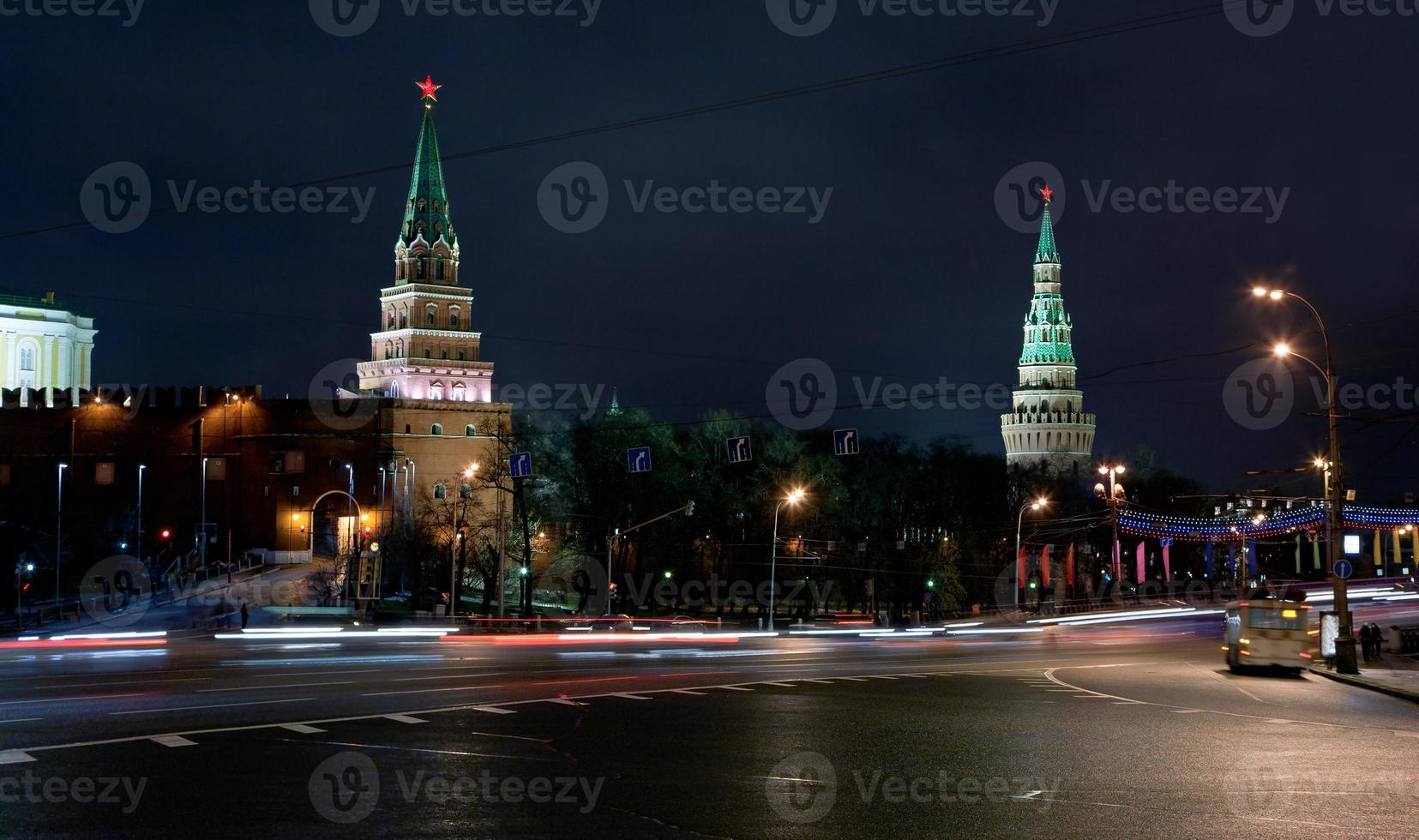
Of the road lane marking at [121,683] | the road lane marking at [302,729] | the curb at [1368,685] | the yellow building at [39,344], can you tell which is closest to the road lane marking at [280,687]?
the road lane marking at [121,683]

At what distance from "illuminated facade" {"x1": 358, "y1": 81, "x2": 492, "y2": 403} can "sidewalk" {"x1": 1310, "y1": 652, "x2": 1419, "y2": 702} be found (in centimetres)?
9982

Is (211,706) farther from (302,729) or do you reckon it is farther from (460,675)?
(460,675)

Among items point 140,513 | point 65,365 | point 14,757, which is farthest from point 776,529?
point 65,365

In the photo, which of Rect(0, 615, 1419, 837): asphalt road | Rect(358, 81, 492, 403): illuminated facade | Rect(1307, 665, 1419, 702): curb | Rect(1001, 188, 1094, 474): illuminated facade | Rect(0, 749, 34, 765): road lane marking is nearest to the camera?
Rect(0, 615, 1419, 837): asphalt road

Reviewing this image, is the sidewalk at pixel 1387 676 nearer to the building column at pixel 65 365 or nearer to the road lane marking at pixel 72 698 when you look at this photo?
A: the road lane marking at pixel 72 698

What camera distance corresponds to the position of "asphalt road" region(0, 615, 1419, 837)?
1223 centimetres

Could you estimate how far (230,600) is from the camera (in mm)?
77312

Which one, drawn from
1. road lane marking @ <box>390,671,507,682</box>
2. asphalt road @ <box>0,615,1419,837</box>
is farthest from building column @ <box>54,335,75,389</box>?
road lane marking @ <box>390,671,507,682</box>

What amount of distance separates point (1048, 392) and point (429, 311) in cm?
8351

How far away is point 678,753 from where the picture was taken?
16469 mm

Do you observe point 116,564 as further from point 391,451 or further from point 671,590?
point 671,590

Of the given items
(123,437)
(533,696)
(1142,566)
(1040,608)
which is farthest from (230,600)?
(1142,566)

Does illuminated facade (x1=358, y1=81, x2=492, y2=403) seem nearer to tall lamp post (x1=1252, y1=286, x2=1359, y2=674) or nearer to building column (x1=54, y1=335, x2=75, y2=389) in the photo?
building column (x1=54, y1=335, x2=75, y2=389)

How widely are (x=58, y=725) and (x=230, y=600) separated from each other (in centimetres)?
6237
